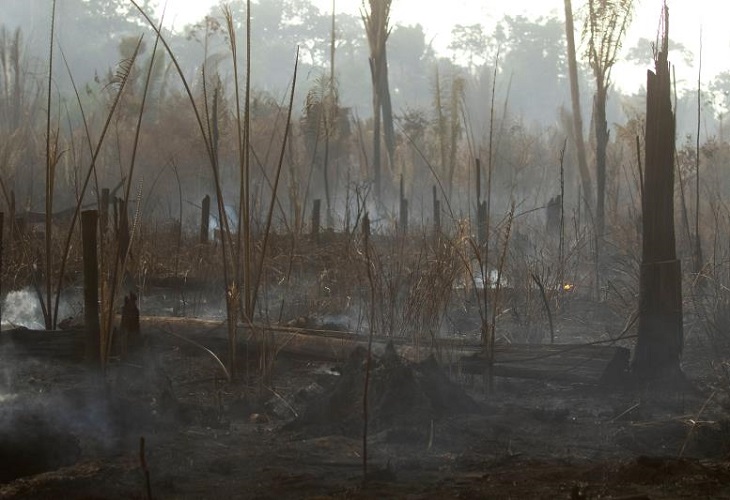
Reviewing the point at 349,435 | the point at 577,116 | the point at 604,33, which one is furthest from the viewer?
the point at 577,116

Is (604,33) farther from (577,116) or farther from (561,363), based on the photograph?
(561,363)

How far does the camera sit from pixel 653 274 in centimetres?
318

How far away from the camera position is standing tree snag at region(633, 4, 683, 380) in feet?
10.4

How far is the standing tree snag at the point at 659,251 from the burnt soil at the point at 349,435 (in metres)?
0.15

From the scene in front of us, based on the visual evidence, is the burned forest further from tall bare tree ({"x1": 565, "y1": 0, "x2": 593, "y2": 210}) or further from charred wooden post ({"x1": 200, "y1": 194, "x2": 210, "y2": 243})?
tall bare tree ({"x1": 565, "y1": 0, "x2": 593, "y2": 210})

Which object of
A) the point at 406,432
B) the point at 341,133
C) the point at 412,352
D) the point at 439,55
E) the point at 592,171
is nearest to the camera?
the point at 406,432

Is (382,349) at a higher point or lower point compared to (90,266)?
lower

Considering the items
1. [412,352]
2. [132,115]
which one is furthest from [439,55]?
[412,352]

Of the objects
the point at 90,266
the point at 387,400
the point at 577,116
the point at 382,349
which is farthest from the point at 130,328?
the point at 577,116

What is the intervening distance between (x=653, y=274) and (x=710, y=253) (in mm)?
3641

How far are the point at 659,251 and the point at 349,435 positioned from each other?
A: 1244 millimetres

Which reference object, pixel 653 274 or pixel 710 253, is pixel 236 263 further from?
pixel 710 253

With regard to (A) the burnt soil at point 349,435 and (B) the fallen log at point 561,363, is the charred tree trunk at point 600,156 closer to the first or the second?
(A) the burnt soil at point 349,435

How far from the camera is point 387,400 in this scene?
2863 mm
